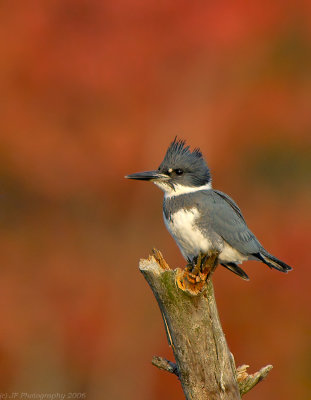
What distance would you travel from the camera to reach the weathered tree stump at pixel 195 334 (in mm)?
2785

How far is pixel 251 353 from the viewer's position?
18.7 ft

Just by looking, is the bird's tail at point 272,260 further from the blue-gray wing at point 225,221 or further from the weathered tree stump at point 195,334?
the weathered tree stump at point 195,334

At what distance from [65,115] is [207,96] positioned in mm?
1601

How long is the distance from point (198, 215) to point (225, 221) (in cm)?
17

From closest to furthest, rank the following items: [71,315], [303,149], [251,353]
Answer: [251,353]
[71,315]
[303,149]

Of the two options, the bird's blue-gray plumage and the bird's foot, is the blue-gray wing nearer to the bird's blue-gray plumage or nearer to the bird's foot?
the bird's blue-gray plumage

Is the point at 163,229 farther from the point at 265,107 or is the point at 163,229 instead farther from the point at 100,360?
the point at 265,107

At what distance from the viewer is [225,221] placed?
137 inches

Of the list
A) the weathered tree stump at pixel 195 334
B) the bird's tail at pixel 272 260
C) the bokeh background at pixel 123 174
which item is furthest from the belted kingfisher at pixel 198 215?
the bokeh background at pixel 123 174

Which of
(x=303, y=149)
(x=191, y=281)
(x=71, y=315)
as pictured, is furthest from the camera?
(x=303, y=149)

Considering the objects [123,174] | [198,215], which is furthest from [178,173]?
[123,174]

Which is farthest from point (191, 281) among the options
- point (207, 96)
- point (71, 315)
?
point (207, 96)

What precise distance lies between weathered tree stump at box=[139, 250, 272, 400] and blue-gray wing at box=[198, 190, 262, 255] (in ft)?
2.08

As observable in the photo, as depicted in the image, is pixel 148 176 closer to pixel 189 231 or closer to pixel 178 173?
pixel 178 173
